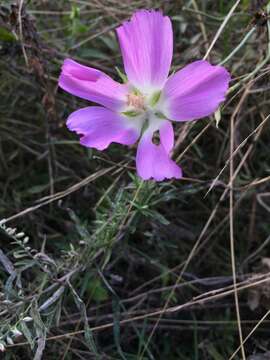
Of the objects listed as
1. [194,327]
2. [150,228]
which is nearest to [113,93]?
[150,228]

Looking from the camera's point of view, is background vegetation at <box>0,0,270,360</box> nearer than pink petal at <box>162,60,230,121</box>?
No

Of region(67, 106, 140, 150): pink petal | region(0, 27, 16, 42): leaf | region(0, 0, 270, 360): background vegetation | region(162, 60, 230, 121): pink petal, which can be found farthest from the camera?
region(0, 27, 16, 42): leaf

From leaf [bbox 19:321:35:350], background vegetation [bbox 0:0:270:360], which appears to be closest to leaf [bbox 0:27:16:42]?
background vegetation [bbox 0:0:270:360]

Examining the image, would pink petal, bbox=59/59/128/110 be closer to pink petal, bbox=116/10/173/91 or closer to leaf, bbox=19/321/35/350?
pink petal, bbox=116/10/173/91

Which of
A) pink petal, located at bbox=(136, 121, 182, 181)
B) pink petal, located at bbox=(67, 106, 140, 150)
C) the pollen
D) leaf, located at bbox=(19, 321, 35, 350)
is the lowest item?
leaf, located at bbox=(19, 321, 35, 350)

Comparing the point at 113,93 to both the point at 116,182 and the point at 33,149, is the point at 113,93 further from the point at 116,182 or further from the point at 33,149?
the point at 33,149

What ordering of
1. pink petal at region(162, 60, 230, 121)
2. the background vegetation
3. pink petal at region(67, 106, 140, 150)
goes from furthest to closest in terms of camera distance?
the background vegetation
pink petal at region(67, 106, 140, 150)
pink petal at region(162, 60, 230, 121)

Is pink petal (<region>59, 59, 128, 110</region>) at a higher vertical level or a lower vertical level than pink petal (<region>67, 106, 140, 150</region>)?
higher

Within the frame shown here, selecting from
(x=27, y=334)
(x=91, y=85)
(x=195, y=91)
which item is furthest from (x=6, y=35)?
(x=27, y=334)
